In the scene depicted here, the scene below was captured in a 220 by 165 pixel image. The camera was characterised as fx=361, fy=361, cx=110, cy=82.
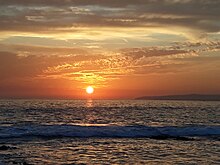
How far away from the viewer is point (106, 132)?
34.6 m

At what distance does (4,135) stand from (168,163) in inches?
701

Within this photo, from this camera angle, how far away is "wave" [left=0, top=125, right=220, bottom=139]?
106ft

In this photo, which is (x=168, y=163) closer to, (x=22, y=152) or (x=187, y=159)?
(x=187, y=159)

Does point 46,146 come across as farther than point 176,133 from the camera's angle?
No

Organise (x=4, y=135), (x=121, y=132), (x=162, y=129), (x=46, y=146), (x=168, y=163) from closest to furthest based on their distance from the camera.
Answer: (x=168, y=163), (x=46, y=146), (x=4, y=135), (x=121, y=132), (x=162, y=129)

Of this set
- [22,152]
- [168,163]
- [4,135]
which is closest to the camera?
[168,163]

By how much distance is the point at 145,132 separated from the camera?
34938 mm

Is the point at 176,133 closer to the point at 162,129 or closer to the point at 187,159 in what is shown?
the point at 162,129

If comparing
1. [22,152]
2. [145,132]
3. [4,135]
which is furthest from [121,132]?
[22,152]

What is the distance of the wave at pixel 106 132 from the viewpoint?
32453 mm

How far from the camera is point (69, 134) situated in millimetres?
32875

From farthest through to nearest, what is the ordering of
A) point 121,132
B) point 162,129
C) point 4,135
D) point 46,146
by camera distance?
point 162,129
point 121,132
point 4,135
point 46,146

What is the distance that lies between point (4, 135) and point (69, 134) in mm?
5686

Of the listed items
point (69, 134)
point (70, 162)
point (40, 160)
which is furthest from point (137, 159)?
point (69, 134)
